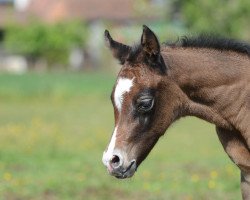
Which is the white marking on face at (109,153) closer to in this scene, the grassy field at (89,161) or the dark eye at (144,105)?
the dark eye at (144,105)

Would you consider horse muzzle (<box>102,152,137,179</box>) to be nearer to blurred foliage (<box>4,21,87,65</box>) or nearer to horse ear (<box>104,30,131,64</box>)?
horse ear (<box>104,30,131,64</box>)

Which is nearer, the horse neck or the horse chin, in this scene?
the horse chin

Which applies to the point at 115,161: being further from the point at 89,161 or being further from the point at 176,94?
the point at 89,161

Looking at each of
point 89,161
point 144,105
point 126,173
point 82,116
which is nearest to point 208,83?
point 144,105

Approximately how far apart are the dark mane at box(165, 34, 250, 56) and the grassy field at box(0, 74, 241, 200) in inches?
148

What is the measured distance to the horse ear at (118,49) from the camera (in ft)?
21.9

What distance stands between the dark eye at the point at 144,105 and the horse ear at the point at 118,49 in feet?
1.52

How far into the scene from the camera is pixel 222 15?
4116 centimetres

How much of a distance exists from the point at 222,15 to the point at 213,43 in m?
34.8

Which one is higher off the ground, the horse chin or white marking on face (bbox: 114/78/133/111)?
white marking on face (bbox: 114/78/133/111)

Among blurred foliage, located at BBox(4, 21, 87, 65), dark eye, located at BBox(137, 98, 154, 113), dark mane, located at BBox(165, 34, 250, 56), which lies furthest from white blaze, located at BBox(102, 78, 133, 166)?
blurred foliage, located at BBox(4, 21, 87, 65)

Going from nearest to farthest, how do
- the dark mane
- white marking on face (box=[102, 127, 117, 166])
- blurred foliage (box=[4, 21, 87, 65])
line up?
white marking on face (box=[102, 127, 117, 166]), the dark mane, blurred foliage (box=[4, 21, 87, 65])

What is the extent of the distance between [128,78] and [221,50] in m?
1.02

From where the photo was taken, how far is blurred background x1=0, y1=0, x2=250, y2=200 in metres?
11.0
